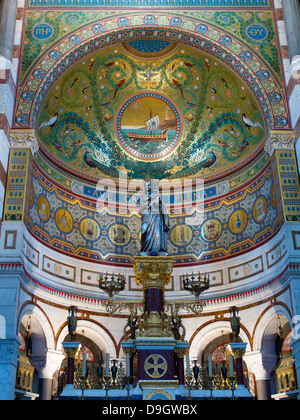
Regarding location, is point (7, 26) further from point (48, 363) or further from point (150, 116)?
point (48, 363)

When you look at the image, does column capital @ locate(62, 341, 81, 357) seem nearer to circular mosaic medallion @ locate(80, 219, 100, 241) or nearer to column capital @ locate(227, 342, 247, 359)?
column capital @ locate(227, 342, 247, 359)

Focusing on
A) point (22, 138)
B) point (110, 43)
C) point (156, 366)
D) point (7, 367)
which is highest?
point (110, 43)

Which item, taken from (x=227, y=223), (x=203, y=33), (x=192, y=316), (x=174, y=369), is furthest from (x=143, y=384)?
(x=203, y=33)

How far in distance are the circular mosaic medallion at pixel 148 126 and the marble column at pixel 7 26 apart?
15.2 feet

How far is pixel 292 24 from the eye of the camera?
573 inches

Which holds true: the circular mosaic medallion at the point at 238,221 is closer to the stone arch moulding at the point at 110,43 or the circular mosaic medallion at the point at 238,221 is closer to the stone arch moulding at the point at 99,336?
the stone arch moulding at the point at 110,43

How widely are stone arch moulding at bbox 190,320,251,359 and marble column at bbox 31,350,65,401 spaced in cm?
408

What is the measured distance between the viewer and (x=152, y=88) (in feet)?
57.6

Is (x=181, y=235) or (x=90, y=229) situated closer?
(x=90, y=229)

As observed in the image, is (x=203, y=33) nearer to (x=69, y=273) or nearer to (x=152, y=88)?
(x=152, y=88)

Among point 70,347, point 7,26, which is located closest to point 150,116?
point 7,26

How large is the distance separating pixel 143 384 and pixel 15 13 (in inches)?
434

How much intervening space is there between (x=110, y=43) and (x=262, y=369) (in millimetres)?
10511
